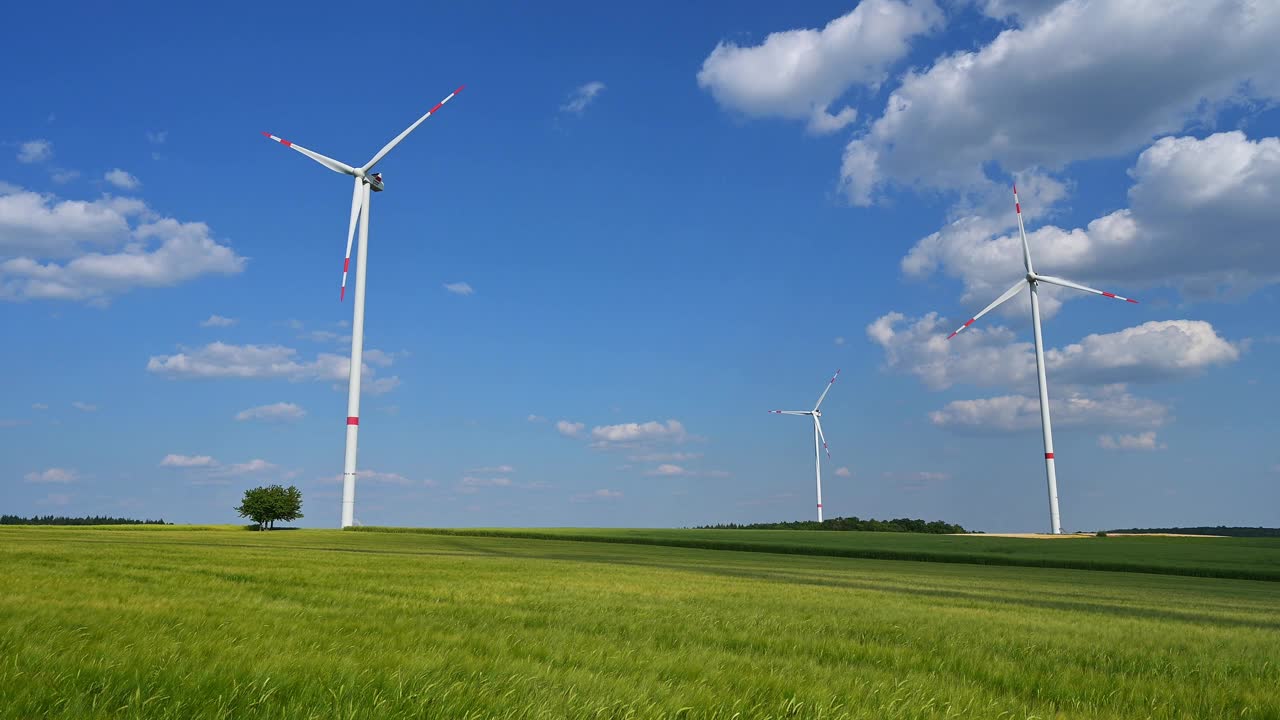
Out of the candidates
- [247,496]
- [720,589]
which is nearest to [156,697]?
[720,589]

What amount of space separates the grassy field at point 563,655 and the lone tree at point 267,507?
89.1 m

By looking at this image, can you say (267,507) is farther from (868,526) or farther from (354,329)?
(868,526)

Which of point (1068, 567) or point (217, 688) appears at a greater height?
point (217, 688)

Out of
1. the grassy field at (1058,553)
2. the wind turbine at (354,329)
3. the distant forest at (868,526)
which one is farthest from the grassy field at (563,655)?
the distant forest at (868,526)

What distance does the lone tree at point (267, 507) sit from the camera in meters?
98.3

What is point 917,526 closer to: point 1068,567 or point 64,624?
point 1068,567

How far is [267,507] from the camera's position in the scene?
98.4 meters

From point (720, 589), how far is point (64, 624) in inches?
560

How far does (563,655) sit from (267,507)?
10214cm

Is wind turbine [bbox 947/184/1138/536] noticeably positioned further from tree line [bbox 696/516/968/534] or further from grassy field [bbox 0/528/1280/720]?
grassy field [bbox 0/528/1280/720]

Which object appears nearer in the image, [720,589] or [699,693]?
[699,693]

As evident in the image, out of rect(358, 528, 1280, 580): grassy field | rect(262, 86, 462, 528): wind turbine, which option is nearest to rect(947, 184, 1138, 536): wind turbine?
rect(358, 528, 1280, 580): grassy field

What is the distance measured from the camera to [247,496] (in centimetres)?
9881

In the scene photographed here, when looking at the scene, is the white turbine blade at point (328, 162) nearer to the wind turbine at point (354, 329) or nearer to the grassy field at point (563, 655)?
the wind turbine at point (354, 329)
